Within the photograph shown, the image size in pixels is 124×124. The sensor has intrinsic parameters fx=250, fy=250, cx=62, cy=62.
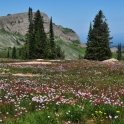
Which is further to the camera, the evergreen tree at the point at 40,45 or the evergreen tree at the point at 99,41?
the evergreen tree at the point at 40,45

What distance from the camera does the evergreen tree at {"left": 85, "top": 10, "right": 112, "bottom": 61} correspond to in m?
77.1

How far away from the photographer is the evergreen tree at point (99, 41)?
77125 mm

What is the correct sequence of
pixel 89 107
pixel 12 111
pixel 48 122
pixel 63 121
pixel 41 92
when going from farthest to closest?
pixel 41 92 < pixel 12 111 < pixel 89 107 < pixel 63 121 < pixel 48 122

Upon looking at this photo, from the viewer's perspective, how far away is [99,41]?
78.7 metres

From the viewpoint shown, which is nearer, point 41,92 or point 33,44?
point 41,92

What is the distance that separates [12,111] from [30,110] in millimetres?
653

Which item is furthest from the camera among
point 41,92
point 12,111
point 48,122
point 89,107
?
point 41,92

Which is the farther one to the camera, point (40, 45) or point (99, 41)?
point (40, 45)

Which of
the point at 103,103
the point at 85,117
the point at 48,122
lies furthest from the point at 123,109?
the point at 48,122

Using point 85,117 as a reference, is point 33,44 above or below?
above

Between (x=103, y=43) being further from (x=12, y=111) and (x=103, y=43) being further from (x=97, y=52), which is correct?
(x=12, y=111)

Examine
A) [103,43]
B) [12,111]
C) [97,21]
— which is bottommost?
[12,111]

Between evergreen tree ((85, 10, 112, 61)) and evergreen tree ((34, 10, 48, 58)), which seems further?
evergreen tree ((34, 10, 48, 58))

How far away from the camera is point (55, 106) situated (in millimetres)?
9227
